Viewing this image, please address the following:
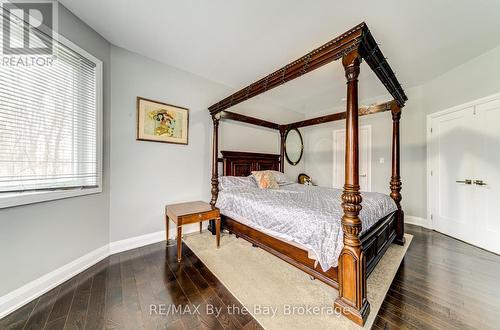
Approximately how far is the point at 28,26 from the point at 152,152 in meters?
1.62

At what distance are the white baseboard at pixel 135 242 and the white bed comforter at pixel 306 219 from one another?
47.5 inches

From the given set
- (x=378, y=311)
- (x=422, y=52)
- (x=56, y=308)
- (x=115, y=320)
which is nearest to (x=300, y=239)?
(x=378, y=311)

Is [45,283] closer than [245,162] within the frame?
Yes

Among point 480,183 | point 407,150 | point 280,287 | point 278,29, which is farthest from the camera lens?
point 407,150

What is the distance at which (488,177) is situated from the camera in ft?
8.45

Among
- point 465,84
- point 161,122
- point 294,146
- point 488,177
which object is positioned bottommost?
point 488,177

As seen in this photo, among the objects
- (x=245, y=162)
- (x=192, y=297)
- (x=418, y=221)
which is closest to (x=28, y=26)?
(x=192, y=297)

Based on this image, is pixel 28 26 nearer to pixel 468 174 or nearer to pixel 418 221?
pixel 468 174

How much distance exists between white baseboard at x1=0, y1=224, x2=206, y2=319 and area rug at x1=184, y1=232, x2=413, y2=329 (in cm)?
78

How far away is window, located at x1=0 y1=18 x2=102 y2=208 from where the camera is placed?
147cm

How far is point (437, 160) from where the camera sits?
10.7ft

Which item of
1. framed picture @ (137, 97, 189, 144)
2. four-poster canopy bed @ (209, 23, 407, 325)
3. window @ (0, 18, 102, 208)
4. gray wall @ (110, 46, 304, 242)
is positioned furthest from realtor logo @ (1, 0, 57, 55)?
four-poster canopy bed @ (209, 23, 407, 325)

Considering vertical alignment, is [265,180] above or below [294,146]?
below

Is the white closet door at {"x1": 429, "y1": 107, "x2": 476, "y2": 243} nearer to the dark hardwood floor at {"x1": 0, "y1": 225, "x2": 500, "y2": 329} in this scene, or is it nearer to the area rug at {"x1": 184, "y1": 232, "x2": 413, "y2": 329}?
the dark hardwood floor at {"x1": 0, "y1": 225, "x2": 500, "y2": 329}
